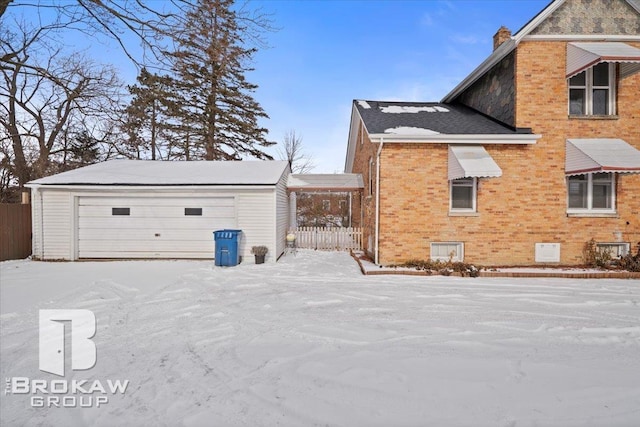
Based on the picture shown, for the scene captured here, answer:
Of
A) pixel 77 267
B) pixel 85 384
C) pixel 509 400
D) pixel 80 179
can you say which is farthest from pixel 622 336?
pixel 80 179

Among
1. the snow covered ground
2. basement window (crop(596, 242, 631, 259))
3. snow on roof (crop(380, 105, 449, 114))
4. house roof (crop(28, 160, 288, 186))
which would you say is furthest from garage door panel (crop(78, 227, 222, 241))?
basement window (crop(596, 242, 631, 259))

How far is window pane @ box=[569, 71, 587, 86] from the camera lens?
9430mm

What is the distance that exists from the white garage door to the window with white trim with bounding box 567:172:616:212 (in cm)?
1122

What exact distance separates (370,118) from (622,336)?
27.8 ft

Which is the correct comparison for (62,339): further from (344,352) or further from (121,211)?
(121,211)

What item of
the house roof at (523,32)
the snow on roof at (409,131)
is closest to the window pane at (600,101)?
the house roof at (523,32)

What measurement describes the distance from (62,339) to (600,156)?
12.8 metres

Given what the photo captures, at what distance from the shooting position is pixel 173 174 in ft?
37.9

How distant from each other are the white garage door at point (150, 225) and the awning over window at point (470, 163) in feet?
24.5

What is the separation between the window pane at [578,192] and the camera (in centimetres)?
931

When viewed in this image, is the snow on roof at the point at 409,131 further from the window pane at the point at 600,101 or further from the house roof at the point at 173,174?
the window pane at the point at 600,101

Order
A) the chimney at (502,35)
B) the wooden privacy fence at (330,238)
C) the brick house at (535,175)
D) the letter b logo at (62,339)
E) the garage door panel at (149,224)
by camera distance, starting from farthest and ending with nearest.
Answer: the wooden privacy fence at (330,238) → the chimney at (502,35) → the garage door panel at (149,224) → the brick house at (535,175) → the letter b logo at (62,339)

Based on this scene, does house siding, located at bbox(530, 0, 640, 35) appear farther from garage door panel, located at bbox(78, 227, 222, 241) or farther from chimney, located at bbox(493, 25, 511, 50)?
garage door panel, located at bbox(78, 227, 222, 241)

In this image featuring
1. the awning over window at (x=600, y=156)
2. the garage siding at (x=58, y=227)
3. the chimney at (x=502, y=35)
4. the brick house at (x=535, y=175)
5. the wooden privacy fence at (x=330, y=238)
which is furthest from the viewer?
the wooden privacy fence at (x=330, y=238)
